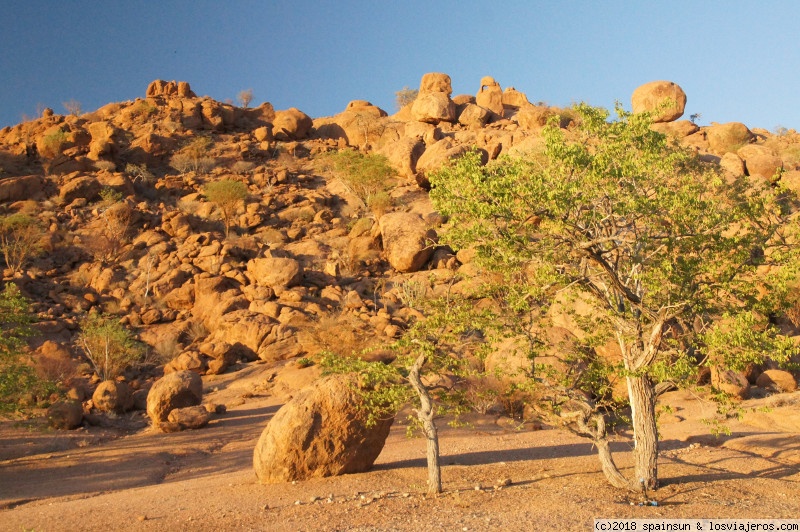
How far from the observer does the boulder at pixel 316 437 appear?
35.4ft

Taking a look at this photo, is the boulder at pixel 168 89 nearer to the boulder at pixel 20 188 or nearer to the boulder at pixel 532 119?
the boulder at pixel 20 188

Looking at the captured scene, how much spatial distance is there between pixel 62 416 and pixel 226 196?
20.9 metres

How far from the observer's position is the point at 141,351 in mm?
25422

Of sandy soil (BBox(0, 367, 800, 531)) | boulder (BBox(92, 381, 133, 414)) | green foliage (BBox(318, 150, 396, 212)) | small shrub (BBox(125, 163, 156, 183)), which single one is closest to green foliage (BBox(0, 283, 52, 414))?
sandy soil (BBox(0, 367, 800, 531))

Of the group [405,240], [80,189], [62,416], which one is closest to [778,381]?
[405,240]

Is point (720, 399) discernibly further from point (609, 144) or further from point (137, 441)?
point (137, 441)

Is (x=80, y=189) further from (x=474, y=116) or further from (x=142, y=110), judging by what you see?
(x=474, y=116)

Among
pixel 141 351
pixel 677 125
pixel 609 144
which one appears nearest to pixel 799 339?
pixel 609 144

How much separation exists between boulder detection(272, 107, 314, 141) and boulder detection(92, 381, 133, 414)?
3324cm

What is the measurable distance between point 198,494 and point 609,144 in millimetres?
8382

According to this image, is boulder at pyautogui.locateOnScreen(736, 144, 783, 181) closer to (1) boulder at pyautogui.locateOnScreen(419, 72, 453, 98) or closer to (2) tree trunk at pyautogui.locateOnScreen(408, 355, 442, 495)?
(1) boulder at pyautogui.locateOnScreen(419, 72, 453, 98)

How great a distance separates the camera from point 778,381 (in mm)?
20766

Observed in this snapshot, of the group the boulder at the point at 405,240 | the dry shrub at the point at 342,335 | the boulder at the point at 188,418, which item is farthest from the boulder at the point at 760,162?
the boulder at the point at 188,418

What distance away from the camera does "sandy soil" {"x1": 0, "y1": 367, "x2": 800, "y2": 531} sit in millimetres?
8484
